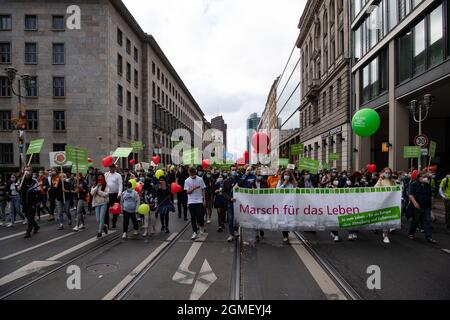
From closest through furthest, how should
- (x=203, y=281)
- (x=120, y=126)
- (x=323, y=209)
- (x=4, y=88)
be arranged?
(x=203, y=281)
(x=323, y=209)
(x=4, y=88)
(x=120, y=126)

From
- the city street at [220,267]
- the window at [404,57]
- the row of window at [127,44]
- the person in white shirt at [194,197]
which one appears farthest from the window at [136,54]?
the person in white shirt at [194,197]

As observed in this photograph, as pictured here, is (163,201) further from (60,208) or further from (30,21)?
(30,21)

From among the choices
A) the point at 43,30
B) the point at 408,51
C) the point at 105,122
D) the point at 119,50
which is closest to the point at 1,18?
the point at 43,30

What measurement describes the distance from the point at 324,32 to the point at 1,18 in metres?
32.0

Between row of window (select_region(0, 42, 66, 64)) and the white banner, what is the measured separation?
29.3m

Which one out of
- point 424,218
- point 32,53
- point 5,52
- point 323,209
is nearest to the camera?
point 323,209

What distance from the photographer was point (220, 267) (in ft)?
19.6

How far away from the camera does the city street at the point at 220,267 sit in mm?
4746

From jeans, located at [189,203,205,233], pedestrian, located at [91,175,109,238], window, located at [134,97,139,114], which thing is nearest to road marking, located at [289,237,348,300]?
jeans, located at [189,203,205,233]

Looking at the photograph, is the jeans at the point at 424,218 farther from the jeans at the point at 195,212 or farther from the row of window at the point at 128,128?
the row of window at the point at 128,128

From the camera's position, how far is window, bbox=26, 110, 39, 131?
31.2m

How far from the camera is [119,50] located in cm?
3403

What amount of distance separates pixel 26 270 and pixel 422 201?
889 centimetres

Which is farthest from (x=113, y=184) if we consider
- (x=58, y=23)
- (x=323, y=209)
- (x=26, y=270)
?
(x=58, y=23)
